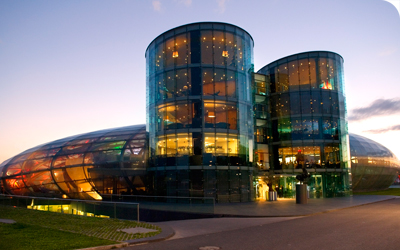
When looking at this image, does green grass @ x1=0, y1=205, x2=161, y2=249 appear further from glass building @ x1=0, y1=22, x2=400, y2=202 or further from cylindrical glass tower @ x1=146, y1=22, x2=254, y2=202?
glass building @ x1=0, y1=22, x2=400, y2=202

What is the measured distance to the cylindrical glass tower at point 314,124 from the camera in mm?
39156

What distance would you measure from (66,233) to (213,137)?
2025cm

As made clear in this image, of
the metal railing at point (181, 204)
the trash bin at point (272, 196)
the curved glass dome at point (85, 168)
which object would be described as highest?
the curved glass dome at point (85, 168)

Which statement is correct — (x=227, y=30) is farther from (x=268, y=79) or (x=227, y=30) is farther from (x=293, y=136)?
(x=293, y=136)

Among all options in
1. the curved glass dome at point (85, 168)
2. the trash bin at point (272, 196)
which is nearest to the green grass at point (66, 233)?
the curved glass dome at point (85, 168)

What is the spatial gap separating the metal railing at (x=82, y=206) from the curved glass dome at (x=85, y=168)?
10.7 metres

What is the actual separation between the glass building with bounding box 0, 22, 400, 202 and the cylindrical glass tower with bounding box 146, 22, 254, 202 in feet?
0.31

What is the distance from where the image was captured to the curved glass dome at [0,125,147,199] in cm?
3675

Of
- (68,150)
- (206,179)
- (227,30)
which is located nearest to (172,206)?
(206,179)

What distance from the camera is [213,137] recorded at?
105 ft

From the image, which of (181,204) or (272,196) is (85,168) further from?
(272,196)

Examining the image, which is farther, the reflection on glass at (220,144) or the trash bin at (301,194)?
the reflection on glass at (220,144)

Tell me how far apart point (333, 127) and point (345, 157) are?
384 cm

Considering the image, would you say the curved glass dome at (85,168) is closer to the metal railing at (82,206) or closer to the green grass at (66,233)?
the metal railing at (82,206)
